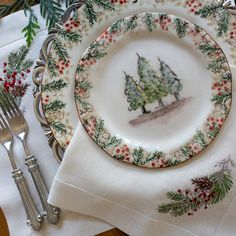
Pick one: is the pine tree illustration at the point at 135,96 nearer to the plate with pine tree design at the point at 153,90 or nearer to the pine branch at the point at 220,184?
the plate with pine tree design at the point at 153,90

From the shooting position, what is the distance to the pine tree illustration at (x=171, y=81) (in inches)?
26.3

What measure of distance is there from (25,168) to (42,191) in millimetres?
55

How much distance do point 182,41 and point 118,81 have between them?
0.39 ft

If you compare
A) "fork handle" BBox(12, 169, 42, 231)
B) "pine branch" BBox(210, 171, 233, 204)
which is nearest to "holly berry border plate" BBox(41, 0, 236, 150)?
"fork handle" BBox(12, 169, 42, 231)

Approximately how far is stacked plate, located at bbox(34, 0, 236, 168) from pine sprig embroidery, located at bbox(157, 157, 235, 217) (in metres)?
0.04

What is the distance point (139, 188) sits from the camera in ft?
2.16

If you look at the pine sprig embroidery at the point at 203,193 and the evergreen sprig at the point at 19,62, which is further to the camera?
the evergreen sprig at the point at 19,62

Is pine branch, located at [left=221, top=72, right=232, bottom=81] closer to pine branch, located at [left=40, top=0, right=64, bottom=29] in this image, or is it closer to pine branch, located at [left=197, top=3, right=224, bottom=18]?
pine branch, located at [left=197, top=3, right=224, bottom=18]

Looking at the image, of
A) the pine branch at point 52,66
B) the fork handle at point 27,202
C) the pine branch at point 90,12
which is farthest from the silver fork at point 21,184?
the pine branch at point 90,12

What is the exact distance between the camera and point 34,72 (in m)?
0.70

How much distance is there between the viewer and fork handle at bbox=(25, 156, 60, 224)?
0.71m

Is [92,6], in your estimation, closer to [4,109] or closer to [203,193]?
[4,109]

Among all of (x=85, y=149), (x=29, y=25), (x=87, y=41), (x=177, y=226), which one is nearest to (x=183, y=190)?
(x=177, y=226)

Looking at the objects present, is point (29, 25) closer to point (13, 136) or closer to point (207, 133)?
point (13, 136)
